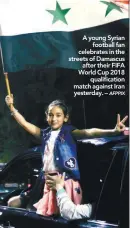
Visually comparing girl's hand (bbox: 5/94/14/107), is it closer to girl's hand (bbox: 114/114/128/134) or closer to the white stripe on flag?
the white stripe on flag

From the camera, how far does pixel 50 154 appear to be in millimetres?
2553

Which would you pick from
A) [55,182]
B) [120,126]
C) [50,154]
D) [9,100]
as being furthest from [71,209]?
[9,100]

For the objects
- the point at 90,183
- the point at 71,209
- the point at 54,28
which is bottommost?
the point at 71,209

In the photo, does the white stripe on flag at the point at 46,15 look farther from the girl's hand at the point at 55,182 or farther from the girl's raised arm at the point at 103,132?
the girl's hand at the point at 55,182

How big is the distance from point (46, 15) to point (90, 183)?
52.3 inches

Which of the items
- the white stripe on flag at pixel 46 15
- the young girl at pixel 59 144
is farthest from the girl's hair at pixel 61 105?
the white stripe on flag at pixel 46 15

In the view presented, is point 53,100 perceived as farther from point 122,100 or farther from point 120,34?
point 120,34

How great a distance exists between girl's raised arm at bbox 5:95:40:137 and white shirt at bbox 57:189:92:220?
1.75 ft

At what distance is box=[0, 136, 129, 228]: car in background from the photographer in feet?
7.91

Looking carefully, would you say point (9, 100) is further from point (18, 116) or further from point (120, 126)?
point (120, 126)

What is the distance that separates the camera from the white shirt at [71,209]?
8.01 ft

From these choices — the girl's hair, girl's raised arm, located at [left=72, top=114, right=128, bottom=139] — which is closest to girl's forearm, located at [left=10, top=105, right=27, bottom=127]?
the girl's hair

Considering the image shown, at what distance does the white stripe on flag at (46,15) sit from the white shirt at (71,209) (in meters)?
1.30

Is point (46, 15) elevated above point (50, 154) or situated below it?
above
